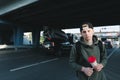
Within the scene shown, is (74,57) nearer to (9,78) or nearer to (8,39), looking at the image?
(9,78)

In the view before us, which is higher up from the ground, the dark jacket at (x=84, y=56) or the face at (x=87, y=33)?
the face at (x=87, y=33)

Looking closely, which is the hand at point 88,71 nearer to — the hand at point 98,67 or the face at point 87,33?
the hand at point 98,67

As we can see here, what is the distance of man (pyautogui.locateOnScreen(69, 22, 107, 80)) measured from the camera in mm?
3990

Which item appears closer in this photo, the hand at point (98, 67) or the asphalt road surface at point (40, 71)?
the hand at point (98, 67)

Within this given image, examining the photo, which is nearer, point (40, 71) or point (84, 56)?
point (84, 56)

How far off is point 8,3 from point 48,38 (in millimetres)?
6188

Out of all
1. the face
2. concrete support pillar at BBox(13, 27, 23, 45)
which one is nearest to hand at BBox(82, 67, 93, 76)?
the face

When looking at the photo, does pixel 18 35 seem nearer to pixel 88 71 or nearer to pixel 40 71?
pixel 40 71

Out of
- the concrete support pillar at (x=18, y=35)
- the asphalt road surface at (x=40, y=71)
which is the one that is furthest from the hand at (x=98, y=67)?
the concrete support pillar at (x=18, y=35)

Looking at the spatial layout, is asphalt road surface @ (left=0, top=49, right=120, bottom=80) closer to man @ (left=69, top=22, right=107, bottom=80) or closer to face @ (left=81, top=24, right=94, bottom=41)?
man @ (left=69, top=22, right=107, bottom=80)

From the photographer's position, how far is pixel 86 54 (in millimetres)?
4008

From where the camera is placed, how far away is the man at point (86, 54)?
399 cm

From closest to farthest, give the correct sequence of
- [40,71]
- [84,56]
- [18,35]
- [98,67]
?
[98,67] < [84,56] < [40,71] < [18,35]

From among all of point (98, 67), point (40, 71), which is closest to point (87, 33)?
point (98, 67)
